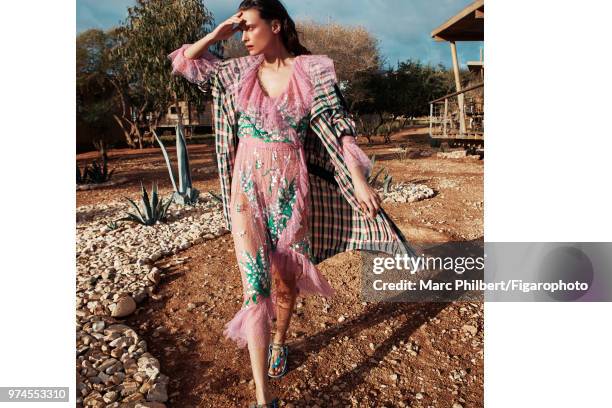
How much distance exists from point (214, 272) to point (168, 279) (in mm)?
344

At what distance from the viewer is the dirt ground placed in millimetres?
1970

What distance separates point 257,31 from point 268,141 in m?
0.43

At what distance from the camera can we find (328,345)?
Answer: 2.32 meters

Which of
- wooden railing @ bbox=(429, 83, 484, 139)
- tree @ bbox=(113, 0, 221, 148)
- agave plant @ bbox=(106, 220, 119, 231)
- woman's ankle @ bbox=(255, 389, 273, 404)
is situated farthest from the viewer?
wooden railing @ bbox=(429, 83, 484, 139)

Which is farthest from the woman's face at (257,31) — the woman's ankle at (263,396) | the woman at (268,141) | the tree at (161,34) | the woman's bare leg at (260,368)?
the tree at (161,34)

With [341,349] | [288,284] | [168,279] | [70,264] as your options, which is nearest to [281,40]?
[288,284]

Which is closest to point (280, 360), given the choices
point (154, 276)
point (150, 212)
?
point (154, 276)

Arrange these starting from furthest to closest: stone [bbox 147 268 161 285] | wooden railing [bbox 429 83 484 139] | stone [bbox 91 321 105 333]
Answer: wooden railing [bbox 429 83 484 139] → stone [bbox 147 268 161 285] → stone [bbox 91 321 105 333]

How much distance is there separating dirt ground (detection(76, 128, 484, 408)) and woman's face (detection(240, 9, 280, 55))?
156 centimetres

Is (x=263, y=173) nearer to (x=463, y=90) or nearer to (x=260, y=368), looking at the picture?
(x=260, y=368)

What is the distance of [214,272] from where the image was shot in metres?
3.23

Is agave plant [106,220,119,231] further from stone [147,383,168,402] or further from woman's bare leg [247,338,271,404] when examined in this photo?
woman's bare leg [247,338,271,404]

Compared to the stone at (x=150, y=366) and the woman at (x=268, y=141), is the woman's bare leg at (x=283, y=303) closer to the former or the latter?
the woman at (x=268, y=141)

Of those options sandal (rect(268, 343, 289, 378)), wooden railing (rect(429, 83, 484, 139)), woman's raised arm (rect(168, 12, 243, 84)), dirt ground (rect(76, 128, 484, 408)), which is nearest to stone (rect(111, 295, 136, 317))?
dirt ground (rect(76, 128, 484, 408))
